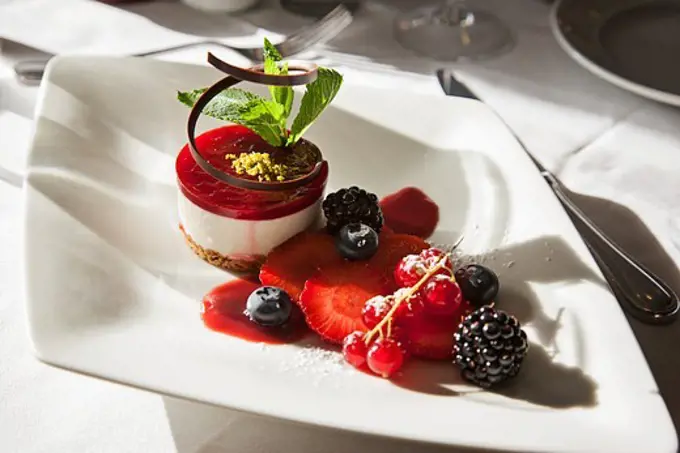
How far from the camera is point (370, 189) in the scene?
1339mm

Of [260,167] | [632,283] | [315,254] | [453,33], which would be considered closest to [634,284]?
[632,283]

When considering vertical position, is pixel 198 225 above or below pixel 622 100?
above

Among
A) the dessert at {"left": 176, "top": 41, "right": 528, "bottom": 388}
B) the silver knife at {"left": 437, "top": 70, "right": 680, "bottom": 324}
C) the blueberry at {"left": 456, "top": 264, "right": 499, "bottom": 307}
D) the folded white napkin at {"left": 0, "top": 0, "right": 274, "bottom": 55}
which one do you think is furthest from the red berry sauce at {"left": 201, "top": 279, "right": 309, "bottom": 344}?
the folded white napkin at {"left": 0, "top": 0, "right": 274, "bottom": 55}

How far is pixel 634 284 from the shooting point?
3.67 feet

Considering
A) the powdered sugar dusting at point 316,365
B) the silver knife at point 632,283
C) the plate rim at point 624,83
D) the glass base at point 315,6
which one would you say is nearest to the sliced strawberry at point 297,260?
the powdered sugar dusting at point 316,365

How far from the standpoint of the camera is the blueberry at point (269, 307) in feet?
3.34

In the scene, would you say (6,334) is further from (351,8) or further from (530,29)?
(530,29)

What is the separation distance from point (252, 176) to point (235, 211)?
55 mm

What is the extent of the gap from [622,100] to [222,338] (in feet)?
3.41

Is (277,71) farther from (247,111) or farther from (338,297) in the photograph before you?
(338,297)

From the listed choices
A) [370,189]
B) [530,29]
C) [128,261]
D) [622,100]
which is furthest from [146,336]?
[530,29]

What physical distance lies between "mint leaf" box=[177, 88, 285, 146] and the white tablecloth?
13.7 inches

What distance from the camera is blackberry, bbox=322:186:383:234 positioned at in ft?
3.80

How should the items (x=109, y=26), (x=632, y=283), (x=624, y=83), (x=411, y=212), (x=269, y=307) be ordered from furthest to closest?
(x=109, y=26), (x=624, y=83), (x=411, y=212), (x=632, y=283), (x=269, y=307)
